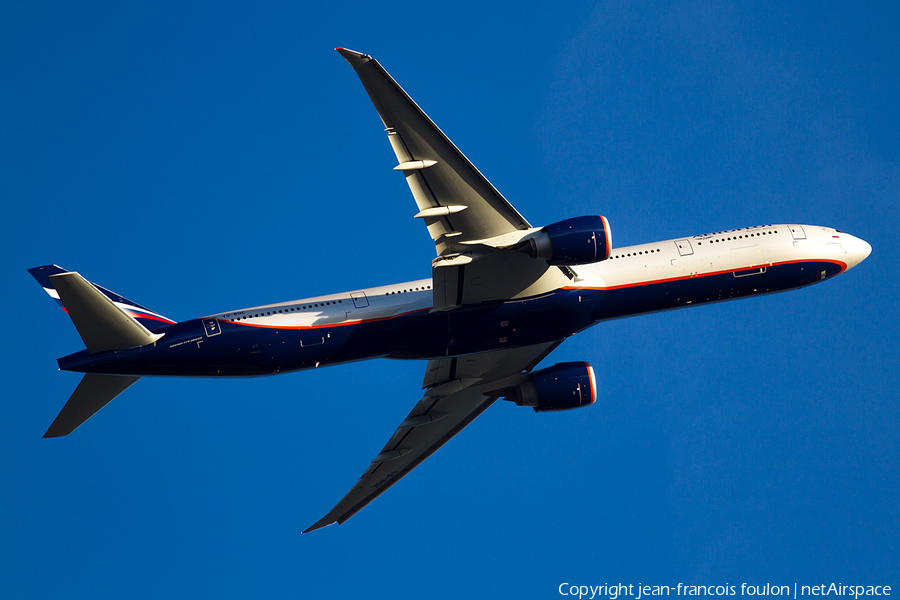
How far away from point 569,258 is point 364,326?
8.51 m

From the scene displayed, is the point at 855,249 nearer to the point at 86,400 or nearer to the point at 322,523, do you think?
the point at 322,523

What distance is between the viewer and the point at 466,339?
33.2 metres

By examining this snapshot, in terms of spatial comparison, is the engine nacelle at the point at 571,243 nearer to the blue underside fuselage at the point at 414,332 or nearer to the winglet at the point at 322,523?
the blue underside fuselage at the point at 414,332

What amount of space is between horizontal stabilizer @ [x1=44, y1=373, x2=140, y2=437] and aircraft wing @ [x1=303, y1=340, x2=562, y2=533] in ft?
40.4

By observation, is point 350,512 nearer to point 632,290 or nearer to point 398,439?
point 398,439

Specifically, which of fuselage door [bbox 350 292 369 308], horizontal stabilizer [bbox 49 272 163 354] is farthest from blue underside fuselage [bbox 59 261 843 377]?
fuselage door [bbox 350 292 369 308]

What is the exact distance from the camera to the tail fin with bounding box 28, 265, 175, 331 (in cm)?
3247

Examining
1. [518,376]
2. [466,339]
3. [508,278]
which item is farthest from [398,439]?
[508,278]

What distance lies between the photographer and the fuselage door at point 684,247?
34812mm

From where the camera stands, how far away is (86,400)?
104ft

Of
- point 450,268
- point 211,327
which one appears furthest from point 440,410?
point 211,327

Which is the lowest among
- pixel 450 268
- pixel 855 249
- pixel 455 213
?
pixel 450 268

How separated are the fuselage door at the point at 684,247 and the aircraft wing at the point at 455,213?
5.58m

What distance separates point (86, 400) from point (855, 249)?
32955 mm
